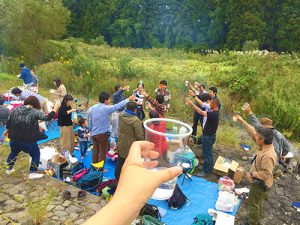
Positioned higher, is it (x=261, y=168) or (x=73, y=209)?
(x=261, y=168)

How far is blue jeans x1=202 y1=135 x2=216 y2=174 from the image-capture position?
21.9 feet

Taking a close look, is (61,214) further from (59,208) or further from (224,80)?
(224,80)

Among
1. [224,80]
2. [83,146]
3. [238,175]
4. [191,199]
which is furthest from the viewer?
[224,80]

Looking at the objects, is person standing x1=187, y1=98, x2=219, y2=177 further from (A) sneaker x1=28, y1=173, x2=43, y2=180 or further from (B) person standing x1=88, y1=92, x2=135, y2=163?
(A) sneaker x1=28, y1=173, x2=43, y2=180

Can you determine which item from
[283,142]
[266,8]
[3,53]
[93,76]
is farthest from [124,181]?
[266,8]

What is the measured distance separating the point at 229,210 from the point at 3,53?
57.0ft

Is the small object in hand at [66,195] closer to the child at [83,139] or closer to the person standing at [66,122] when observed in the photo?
the person standing at [66,122]

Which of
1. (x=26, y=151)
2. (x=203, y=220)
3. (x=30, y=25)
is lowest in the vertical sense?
(x=203, y=220)

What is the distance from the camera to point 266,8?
36.6m

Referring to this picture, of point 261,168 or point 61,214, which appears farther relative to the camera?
point 61,214

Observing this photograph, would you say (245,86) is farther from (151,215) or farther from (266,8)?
(266,8)

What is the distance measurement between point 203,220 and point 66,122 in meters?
3.65

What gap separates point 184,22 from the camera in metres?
46.4

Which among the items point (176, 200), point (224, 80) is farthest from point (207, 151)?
point (224, 80)
